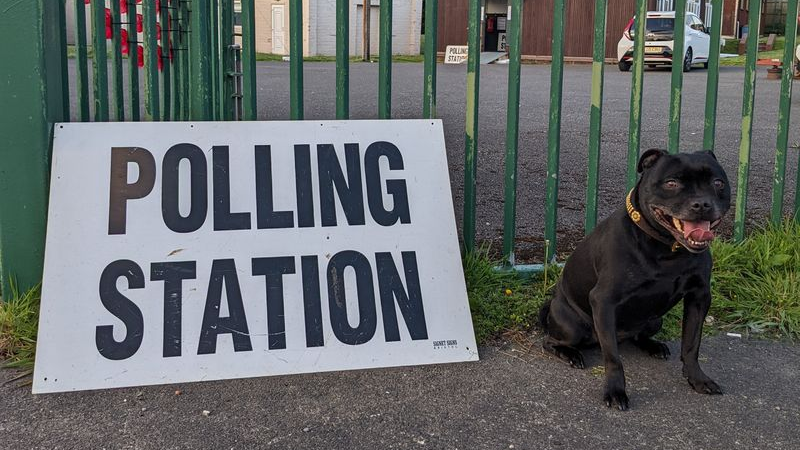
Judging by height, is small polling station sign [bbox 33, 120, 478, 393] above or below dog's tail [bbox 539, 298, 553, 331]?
above

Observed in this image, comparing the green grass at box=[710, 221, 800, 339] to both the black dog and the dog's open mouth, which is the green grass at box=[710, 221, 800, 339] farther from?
the dog's open mouth

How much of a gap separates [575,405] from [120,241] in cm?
195

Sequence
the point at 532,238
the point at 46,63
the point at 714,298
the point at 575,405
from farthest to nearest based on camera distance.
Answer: the point at 532,238 → the point at 714,298 → the point at 46,63 → the point at 575,405

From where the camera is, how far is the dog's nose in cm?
312

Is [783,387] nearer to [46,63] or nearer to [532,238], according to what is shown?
[532,238]

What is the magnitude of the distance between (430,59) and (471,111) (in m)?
0.33

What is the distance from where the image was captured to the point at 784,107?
4.76m

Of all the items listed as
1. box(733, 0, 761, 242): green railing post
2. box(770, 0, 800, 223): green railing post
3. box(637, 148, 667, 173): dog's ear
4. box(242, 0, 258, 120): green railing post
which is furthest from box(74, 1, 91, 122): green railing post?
box(770, 0, 800, 223): green railing post

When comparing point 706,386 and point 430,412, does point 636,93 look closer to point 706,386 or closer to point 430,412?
point 706,386

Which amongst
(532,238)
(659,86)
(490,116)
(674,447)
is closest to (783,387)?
(674,447)

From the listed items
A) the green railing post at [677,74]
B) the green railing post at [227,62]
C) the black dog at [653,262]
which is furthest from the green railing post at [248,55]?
the green railing post at [677,74]

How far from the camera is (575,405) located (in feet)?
10.7

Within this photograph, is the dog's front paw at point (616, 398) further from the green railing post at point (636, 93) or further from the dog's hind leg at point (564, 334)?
the green railing post at point (636, 93)

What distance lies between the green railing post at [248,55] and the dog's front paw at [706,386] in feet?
7.48
